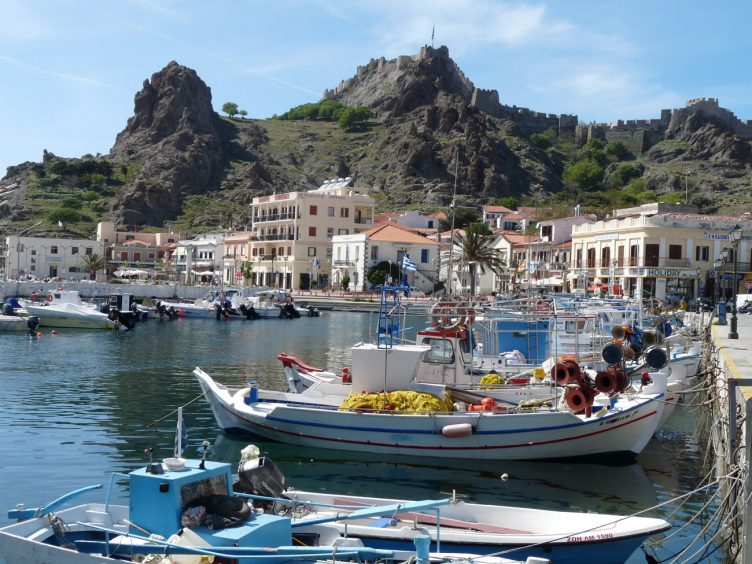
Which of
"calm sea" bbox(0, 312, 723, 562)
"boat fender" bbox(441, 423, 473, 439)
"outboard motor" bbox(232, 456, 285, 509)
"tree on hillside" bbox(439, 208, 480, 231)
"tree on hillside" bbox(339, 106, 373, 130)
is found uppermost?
"tree on hillside" bbox(339, 106, 373, 130)

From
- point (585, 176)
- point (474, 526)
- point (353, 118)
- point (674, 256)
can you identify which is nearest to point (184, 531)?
point (474, 526)

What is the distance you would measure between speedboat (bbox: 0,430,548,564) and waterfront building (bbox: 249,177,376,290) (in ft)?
295

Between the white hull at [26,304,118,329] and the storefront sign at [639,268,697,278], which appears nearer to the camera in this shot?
the white hull at [26,304,118,329]

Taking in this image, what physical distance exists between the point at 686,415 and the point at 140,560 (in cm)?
2135

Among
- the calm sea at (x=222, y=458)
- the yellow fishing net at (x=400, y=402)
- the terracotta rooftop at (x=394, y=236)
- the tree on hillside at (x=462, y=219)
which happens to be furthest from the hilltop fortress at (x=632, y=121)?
the yellow fishing net at (x=400, y=402)

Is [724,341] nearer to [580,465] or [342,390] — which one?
[580,465]

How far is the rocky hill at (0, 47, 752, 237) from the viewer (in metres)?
144

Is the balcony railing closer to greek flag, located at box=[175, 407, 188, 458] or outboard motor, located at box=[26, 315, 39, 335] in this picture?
outboard motor, located at box=[26, 315, 39, 335]

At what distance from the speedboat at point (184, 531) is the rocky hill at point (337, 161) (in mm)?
124654

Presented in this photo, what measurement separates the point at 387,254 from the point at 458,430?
256 ft

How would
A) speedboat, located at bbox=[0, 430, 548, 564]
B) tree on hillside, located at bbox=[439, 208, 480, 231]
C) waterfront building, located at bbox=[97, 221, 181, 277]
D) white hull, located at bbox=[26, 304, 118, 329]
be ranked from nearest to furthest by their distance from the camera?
speedboat, located at bbox=[0, 430, 548, 564] → white hull, located at bbox=[26, 304, 118, 329] → tree on hillside, located at bbox=[439, 208, 480, 231] → waterfront building, located at bbox=[97, 221, 181, 277]

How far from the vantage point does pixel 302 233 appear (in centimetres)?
10400

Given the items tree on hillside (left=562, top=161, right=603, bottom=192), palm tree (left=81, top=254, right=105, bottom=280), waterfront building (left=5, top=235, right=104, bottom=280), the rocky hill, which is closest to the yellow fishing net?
palm tree (left=81, top=254, right=105, bottom=280)

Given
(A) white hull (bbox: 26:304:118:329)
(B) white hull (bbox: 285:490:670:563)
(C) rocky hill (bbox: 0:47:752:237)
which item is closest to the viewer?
(B) white hull (bbox: 285:490:670:563)
